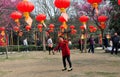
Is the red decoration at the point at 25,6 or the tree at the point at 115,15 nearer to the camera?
the red decoration at the point at 25,6

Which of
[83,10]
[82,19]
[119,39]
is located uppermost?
[83,10]

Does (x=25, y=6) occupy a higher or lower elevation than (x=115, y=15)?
lower

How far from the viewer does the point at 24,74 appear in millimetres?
14766

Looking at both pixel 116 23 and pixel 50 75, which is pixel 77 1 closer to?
pixel 116 23

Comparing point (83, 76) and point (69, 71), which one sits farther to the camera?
point (69, 71)

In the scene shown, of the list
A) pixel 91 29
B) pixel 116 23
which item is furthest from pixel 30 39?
pixel 116 23

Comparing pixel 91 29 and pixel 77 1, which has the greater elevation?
pixel 77 1

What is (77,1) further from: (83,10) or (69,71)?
(69,71)

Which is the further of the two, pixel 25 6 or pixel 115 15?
pixel 115 15

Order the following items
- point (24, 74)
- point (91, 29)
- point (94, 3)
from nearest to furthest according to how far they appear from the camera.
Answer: point (24, 74)
point (94, 3)
point (91, 29)

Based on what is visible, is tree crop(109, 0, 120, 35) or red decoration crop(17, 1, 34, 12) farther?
tree crop(109, 0, 120, 35)

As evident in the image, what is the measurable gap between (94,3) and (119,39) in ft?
38.9

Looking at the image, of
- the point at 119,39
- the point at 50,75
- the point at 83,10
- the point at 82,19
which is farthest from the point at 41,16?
the point at 83,10

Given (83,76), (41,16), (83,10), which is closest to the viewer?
(83,76)
